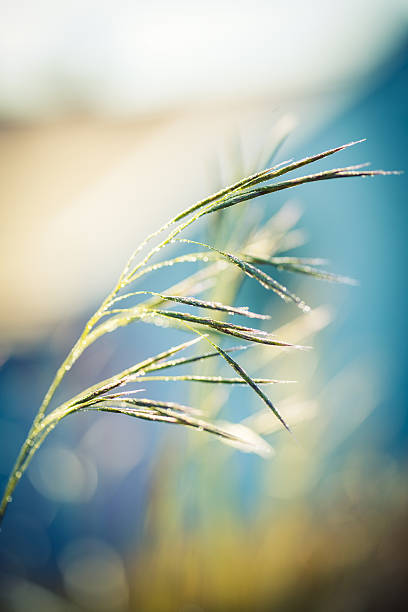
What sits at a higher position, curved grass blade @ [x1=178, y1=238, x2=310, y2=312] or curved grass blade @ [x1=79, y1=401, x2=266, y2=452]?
curved grass blade @ [x1=178, y1=238, x2=310, y2=312]

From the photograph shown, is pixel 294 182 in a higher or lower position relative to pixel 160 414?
higher

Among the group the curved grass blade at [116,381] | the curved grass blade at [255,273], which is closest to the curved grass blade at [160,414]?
the curved grass blade at [116,381]

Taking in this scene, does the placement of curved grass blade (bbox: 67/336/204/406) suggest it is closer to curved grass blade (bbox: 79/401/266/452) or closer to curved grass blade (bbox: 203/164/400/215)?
curved grass blade (bbox: 79/401/266/452)

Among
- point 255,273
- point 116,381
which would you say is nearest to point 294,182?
point 255,273

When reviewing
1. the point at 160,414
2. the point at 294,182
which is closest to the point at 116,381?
the point at 160,414

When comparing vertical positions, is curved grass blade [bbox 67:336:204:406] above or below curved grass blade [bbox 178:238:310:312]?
below


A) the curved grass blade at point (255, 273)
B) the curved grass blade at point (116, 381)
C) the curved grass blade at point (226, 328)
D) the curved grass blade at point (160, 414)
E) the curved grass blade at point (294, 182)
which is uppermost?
the curved grass blade at point (294, 182)

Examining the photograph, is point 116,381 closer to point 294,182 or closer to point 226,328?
point 226,328

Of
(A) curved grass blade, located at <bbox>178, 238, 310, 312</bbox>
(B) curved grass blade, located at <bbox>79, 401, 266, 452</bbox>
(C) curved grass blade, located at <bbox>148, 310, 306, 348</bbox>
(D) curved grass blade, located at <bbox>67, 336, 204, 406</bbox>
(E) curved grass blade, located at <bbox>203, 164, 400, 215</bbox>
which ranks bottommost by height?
(B) curved grass blade, located at <bbox>79, 401, 266, 452</bbox>

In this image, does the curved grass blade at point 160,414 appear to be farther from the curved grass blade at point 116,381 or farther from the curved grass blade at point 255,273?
the curved grass blade at point 255,273

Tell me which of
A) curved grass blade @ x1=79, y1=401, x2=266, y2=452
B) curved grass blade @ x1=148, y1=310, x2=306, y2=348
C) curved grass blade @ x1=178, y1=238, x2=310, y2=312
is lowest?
curved grass blade @ x1=79, y1=401, x2=266, y2=452

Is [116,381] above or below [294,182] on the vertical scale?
below

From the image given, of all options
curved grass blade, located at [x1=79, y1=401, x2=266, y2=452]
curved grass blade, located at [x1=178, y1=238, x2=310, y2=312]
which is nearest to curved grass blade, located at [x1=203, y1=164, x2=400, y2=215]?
curved grass blade, located at [x1=178, y1=238, x2=310, y2=312]

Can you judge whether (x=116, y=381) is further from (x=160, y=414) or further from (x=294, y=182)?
(x=294, y=182)
